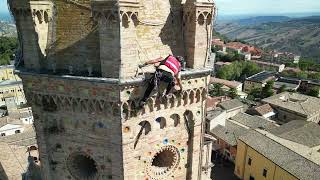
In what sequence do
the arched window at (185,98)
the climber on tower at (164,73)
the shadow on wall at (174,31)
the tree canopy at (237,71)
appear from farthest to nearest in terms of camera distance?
the tree canopy at (237,71) < the arched window at (185,98) < the shadow on wall at (174,31) < the climber on tower at (164,73)

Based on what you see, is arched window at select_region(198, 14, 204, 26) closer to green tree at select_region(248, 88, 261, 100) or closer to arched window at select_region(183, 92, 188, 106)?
arched window at select_region(183, 92, 188, 106)

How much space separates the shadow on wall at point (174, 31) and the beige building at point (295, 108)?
60072 mm

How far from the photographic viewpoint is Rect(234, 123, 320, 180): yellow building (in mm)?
39062

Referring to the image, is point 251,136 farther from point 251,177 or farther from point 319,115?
point 319,115

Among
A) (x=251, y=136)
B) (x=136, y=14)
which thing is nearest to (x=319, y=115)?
(x=251, y=136)

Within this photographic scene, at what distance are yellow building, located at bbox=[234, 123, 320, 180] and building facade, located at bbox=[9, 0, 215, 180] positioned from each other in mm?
29726

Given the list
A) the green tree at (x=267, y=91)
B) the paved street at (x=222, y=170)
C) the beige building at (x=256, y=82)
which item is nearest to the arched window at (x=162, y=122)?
the paved street at (x=222, y=170)

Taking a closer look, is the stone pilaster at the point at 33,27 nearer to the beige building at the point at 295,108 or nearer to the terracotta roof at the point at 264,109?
the beige building at the point at 295,108

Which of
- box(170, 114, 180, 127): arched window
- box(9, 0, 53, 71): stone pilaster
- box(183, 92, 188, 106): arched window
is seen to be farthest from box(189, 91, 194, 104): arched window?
box(9, 0, 53, 71): stone pilaster

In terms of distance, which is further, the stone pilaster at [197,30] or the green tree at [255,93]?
the green tree at [255,93]

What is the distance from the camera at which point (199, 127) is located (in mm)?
15344

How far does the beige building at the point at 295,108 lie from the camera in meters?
67.6

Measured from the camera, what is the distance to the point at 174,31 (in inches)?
553

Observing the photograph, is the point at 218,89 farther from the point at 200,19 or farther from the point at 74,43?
the point at 74,43
